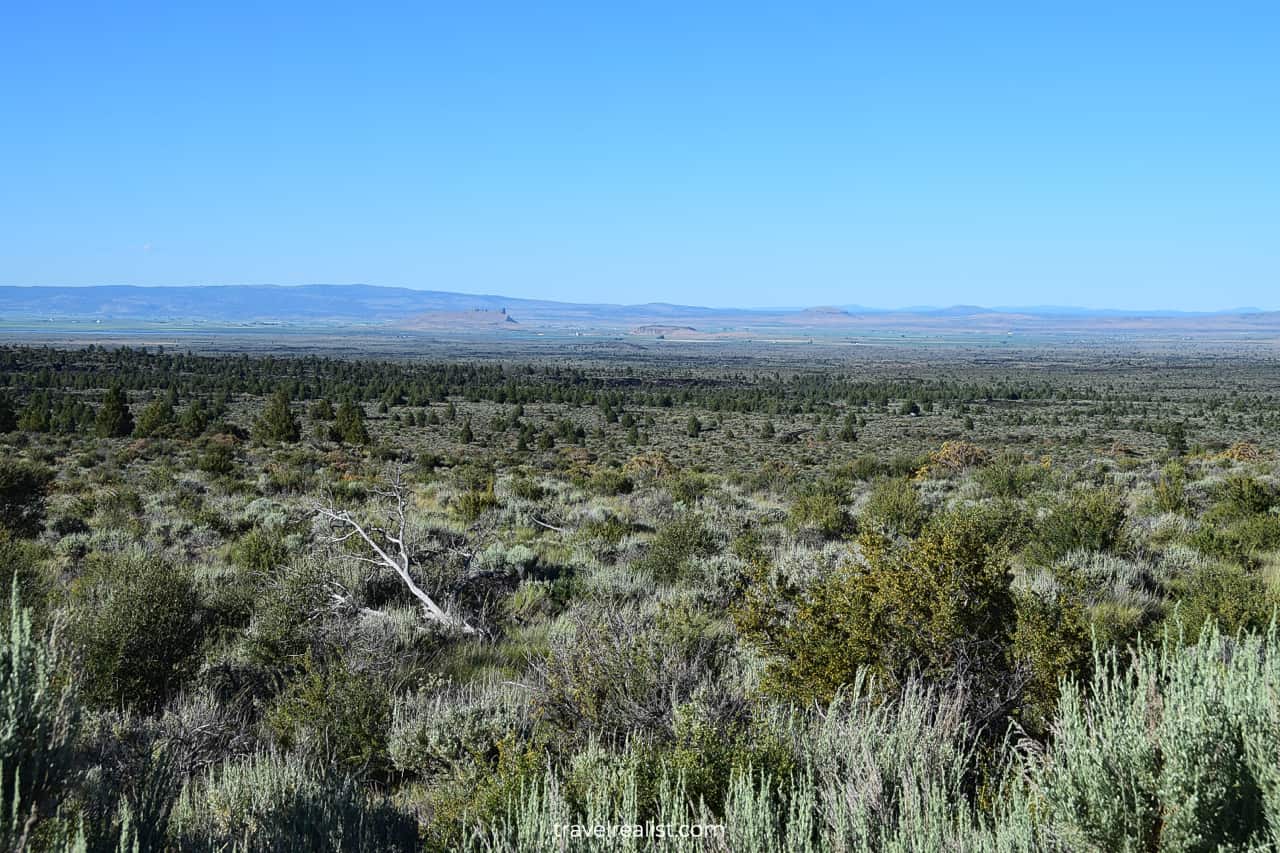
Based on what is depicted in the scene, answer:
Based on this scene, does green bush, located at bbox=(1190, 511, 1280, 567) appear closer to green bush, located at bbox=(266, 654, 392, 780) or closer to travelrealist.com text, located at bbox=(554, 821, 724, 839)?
travelrealist.com text, located at bbox=(554, 821, 724, 839)

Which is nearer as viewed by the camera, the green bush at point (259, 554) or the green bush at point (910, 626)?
the green bush at point (910, 626)

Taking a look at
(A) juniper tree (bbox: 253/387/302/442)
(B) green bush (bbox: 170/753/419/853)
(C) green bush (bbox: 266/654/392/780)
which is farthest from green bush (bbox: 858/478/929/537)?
(A) juniper tree (bbox: 253/387/302/442)

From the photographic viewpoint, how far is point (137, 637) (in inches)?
214

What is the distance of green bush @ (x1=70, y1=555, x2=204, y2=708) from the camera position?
5223 mm

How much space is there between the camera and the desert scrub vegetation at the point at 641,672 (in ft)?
8.99

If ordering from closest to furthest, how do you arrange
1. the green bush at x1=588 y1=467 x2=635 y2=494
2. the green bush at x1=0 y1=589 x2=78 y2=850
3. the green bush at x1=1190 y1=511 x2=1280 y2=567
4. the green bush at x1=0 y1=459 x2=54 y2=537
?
1. the green bush at x1=0 y1=589 x2=78 y2=850
2. the green bush at x1=1190 y1=511 x2=1280 y2=567
3. the green bush at x1=0 y1=459 x2=54 y2=537
4. the green bush at x1=588 y1=467 x2=635 y2=494

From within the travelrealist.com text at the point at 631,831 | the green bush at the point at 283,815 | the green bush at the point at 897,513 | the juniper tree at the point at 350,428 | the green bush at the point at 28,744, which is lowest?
the juniper tree at the point at 350,428

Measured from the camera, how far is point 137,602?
5.57 metres

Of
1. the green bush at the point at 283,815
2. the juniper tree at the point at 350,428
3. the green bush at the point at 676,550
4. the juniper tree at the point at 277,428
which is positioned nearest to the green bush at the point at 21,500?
the green bush at the point at 676,550

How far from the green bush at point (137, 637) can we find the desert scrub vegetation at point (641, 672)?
19mm

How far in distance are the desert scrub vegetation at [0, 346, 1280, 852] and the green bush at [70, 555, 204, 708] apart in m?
0.02

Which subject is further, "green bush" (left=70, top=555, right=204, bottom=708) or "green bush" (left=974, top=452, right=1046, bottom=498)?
"green bush" (left=974, top=452, right=1046, bottom=498)

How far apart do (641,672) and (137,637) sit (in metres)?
3.04

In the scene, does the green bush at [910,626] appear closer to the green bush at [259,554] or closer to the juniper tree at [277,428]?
the green bush at [259,554]
